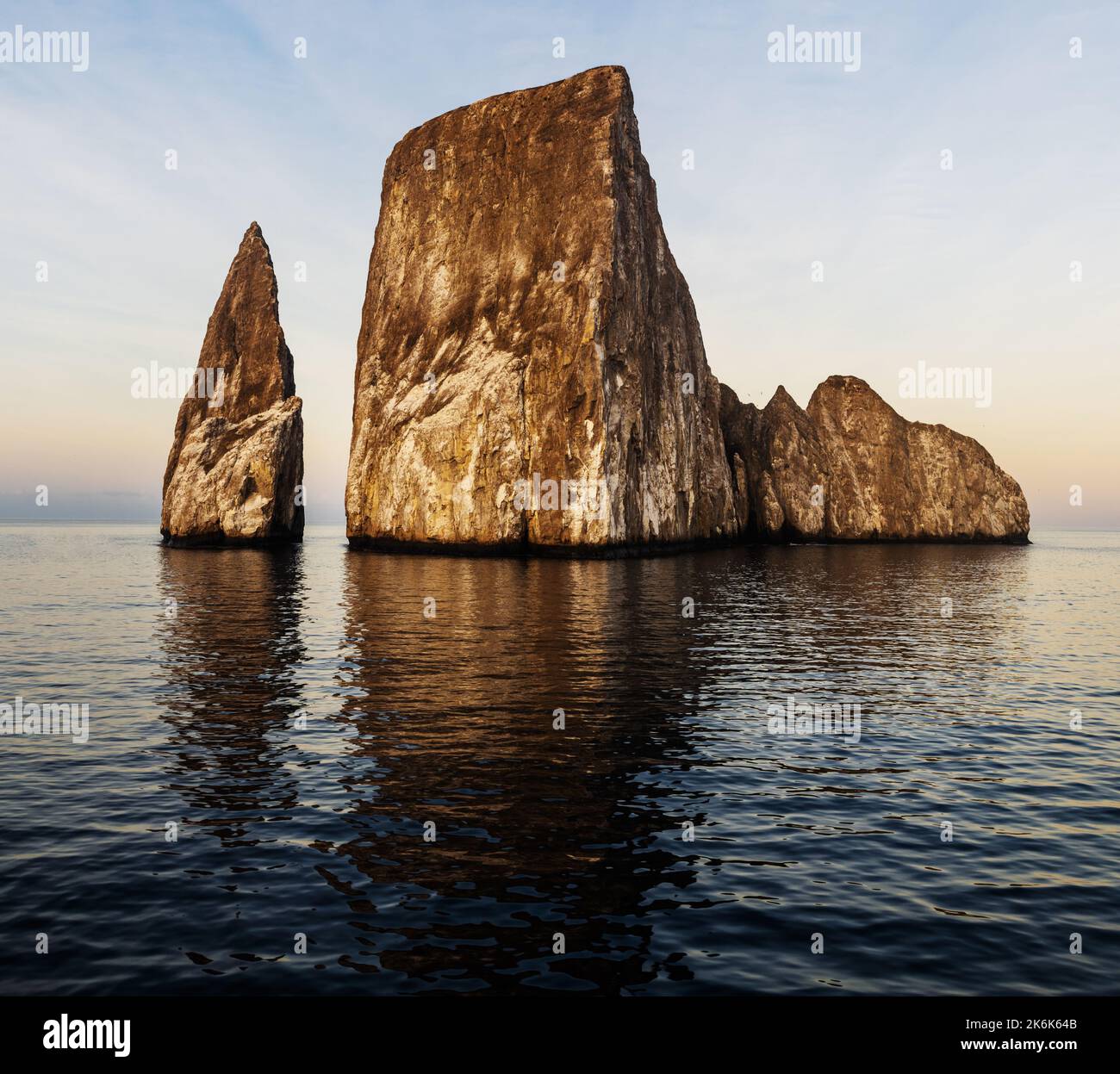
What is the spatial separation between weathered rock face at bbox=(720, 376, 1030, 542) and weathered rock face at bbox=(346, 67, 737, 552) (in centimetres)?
3978

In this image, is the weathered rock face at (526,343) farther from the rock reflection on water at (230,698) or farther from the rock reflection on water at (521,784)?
the rock reflection on water at (521,784)

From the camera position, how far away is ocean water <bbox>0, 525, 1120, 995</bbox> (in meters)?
9.06

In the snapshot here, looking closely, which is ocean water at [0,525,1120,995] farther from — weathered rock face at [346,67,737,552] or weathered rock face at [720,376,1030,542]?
weathered rock face at [720,376,1030,542]

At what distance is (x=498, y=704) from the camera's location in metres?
21.2

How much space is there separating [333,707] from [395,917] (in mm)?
11549

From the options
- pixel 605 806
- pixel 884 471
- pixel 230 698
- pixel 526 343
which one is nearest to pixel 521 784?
pixel 605 806

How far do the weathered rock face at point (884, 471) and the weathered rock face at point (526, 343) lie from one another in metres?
39.8

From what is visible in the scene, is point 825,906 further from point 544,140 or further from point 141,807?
point 544,140

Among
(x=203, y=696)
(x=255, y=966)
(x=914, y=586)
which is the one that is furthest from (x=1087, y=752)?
(x=914, y=586)

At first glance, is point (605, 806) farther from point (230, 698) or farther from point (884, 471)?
point (884, 471)

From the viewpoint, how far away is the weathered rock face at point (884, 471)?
144 metres

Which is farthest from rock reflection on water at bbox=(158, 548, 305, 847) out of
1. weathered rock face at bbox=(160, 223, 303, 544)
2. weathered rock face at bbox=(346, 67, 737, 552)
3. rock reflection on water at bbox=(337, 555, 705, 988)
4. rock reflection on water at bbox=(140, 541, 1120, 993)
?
weathered rock face at bbox=(160, 223, 303, 544)

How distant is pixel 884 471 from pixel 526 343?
94.1 meters

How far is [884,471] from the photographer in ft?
511
